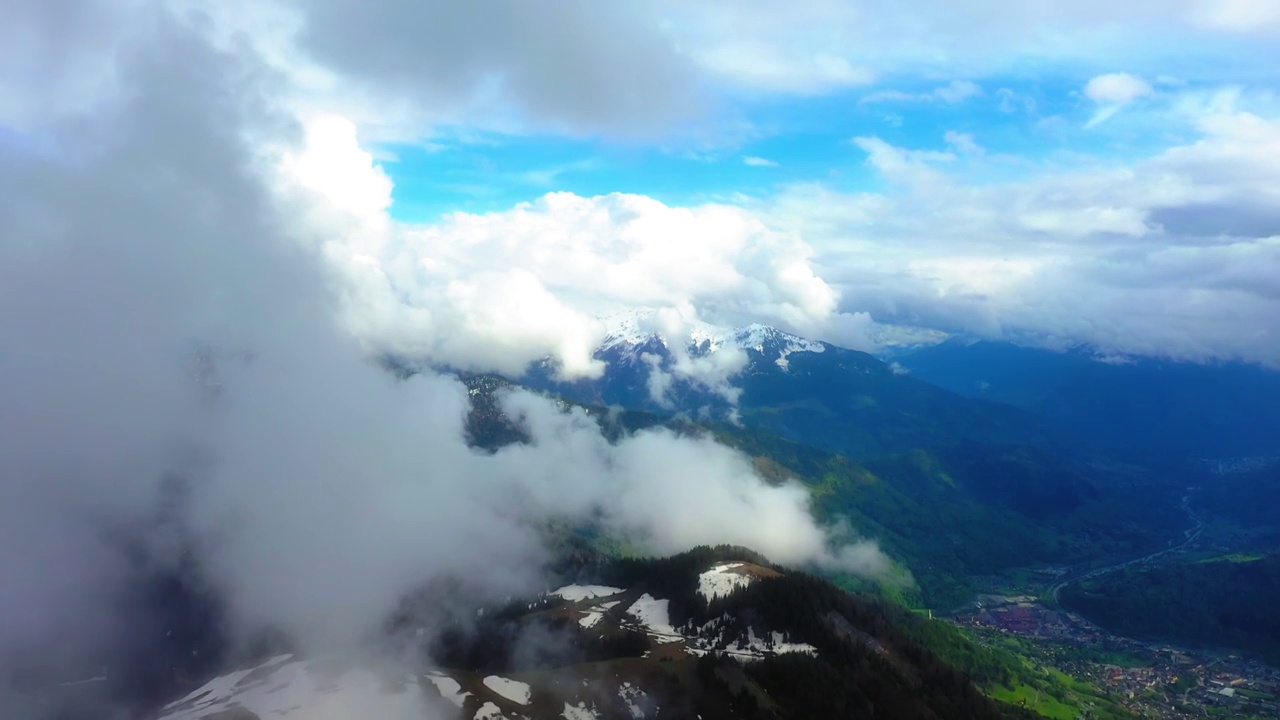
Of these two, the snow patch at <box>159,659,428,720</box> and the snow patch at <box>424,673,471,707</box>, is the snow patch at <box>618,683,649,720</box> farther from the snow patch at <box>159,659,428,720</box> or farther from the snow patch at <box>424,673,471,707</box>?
the snow patch at <box>159,659,428,720</box>

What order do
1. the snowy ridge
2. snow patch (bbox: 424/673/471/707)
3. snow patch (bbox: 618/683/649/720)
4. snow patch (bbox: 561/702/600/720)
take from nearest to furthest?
snow patch (bbox: 561/702/600/720) < snow patch (bbox: 618/683/649/720) < snow patch (bbox: 424/673/471/707) < the snowy ridge

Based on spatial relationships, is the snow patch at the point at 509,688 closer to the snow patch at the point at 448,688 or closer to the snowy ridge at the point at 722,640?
the snow patch at the point at 448,688

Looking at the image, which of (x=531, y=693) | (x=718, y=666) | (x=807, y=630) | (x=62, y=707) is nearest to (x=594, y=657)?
(x=531, y=693)

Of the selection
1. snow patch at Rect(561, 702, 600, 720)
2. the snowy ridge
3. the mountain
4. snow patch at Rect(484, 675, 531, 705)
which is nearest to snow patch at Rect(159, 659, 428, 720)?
the mountain

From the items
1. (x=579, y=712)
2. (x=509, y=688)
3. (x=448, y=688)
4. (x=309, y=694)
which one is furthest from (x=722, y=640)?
(x=309, y=694)

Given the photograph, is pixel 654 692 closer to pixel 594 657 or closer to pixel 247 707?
pixel 594 657
